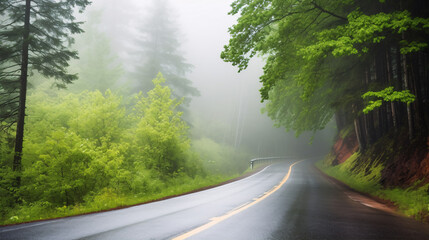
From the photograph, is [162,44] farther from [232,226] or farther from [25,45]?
[232,226]

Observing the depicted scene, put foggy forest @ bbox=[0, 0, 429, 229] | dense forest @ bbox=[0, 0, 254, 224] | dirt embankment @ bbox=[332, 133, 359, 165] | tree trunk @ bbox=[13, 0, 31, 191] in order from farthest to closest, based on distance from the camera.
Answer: dirt embankment @ bbox=[332, 133, 359, 165]
tree trunk @ bbox=[13, 0, 31, 191]
dense forest @ bbox=[0, 0, 254, 224]
foggy forest @ bbox=[0, 0, 429, 229]

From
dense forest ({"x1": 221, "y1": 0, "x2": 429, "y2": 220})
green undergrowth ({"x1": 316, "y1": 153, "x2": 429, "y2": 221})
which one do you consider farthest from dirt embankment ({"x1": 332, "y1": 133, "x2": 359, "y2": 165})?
dense forest ({"x1": 221, "y1": 0, "x2": 429, "y2": 220})

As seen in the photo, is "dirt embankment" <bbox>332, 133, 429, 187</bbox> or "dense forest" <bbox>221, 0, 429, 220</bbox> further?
"dirt embankment" <bbox>332, 133, 429, 187</bbox>

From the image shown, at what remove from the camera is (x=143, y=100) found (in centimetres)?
1842

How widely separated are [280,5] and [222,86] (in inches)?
2466

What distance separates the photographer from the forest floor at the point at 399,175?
8.41 m

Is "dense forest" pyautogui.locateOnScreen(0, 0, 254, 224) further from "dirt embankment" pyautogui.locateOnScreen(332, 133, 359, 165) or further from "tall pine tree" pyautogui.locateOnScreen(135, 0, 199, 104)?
"dirt embankment" pyautogui.locateOnScreen(332, 133, 359, 165)

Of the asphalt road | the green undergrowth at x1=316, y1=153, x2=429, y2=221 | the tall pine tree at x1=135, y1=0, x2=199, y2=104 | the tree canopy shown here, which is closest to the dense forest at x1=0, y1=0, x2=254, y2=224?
the asphalt road

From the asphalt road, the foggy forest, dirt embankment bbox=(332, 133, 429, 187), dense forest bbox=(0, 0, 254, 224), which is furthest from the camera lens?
dense forest bbox=(0, 0, 254, 224)

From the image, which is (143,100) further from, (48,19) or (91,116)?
(48,19)

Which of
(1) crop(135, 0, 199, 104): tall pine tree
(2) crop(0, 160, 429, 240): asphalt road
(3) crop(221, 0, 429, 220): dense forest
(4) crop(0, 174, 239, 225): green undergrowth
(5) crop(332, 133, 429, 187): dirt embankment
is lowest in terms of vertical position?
(4) crop(0, 174, 239, 225): green undergrowth

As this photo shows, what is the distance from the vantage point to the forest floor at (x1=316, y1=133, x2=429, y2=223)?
8.41m

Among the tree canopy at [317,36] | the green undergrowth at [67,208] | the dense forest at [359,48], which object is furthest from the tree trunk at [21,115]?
the dense forest at [359,48]

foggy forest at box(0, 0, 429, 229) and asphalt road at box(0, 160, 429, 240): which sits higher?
foggy forest at box(0, 0, 429, 229)
